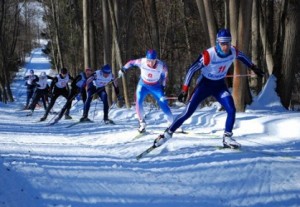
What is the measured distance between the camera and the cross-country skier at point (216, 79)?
7910 mm

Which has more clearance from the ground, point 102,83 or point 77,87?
point 102,83

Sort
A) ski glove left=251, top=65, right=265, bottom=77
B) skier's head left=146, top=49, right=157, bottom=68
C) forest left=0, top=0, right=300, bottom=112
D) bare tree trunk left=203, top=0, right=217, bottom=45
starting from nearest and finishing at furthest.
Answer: ski glove left=251, top=65, right=265, bottom=77 → skier's head left=146, top=49, right=157, bottom=68 → forest left=0, top=0, right=300, bottom=112 → bare tree trunk left=203, top=0, right=217, bottom=45

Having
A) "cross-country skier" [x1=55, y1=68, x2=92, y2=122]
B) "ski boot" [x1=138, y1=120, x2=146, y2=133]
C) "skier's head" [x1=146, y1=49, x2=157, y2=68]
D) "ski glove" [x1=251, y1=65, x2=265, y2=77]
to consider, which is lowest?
"ski boot" [x1=138, y1=120, x2=146, y2=133]

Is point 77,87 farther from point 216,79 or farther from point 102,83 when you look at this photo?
point 216,79

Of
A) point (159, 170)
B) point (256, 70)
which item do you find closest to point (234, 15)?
point (256, 70)

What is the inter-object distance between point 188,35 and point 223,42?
18.3 meters

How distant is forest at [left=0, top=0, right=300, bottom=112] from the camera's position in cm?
1313

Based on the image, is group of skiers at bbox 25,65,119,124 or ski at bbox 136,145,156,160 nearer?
ski at bbox 136,145,156,160

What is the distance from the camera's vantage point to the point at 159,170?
273 inches

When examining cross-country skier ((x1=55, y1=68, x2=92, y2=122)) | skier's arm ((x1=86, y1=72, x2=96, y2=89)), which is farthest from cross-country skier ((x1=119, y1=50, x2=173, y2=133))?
cross-country skier ((x1=55, y1=68, x2=92, y2=122))

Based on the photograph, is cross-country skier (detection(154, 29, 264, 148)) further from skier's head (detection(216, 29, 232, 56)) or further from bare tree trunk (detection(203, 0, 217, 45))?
bare tree trunk (detection(203, 0, 217, 45))

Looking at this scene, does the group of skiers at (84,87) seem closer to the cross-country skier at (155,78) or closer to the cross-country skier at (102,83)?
the cross-country skier at (102,83)

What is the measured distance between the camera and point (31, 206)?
497 centimetres

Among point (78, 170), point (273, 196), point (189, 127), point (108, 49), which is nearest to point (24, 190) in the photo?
point (78, 170)
